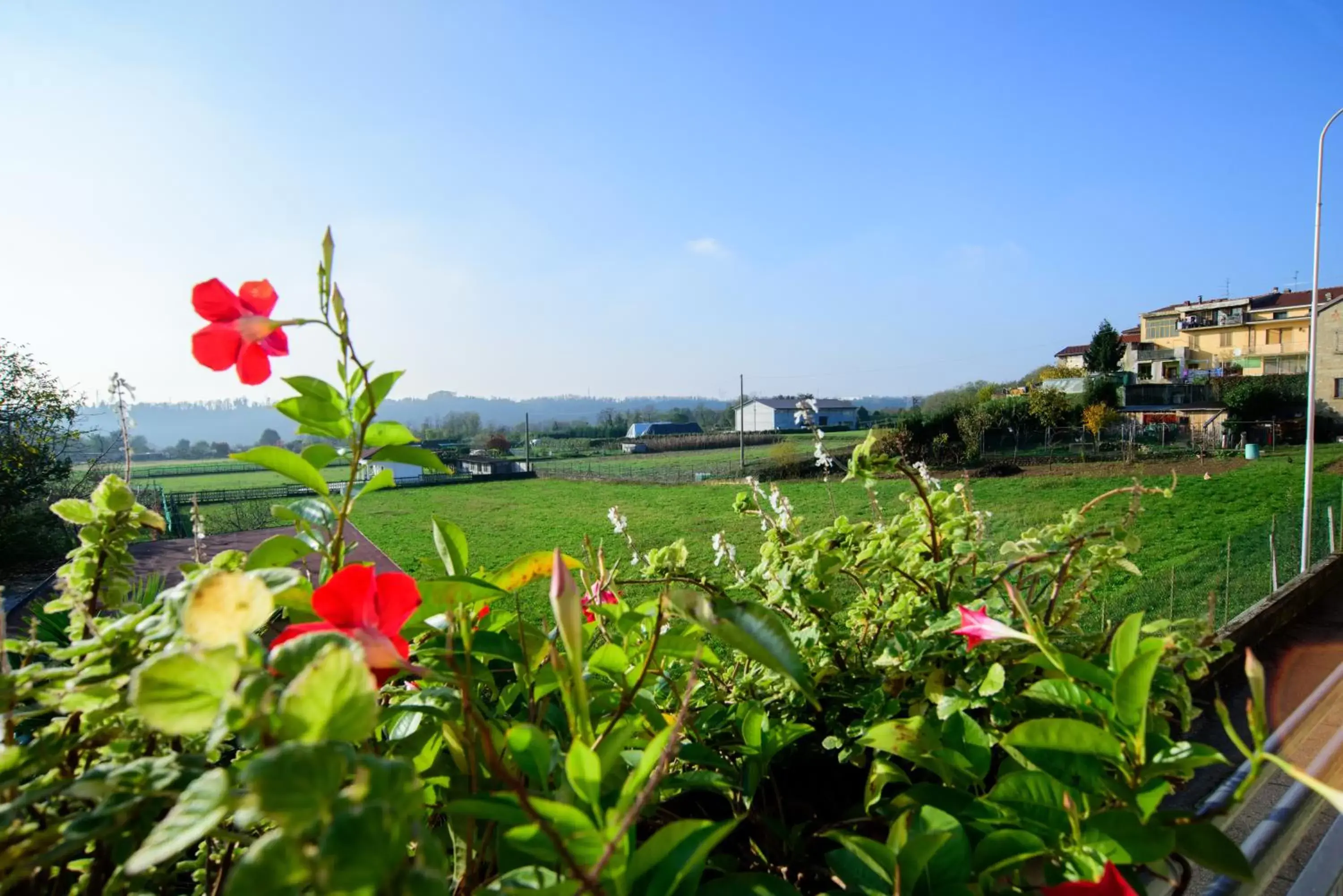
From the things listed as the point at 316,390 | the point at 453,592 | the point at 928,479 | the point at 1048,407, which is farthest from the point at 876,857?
the point at 1048,407

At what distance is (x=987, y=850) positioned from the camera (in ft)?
0.98

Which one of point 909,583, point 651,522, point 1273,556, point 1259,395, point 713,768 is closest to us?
point 713,768

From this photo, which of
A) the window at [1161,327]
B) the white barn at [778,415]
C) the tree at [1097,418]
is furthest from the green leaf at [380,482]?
the window at [1161,327]

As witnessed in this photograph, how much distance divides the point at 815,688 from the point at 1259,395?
22.3 metres

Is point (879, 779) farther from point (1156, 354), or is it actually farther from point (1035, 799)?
point (1156, 354)

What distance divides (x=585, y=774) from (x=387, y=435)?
192 mm

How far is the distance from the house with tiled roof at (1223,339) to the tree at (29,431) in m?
25.6

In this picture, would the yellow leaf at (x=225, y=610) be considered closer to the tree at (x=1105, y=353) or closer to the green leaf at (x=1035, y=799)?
the green leaf at (x=1035, y=799)

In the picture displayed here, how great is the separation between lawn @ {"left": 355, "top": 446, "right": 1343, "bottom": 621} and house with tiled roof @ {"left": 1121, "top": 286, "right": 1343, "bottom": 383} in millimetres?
10963

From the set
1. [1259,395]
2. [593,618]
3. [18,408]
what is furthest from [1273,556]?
[1259,395]

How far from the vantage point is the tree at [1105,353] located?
1037 inches

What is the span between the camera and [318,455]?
0.35m

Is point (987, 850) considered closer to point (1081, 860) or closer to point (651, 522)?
point (1081, 860)

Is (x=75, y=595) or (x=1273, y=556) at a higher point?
(x=75, y=595)
